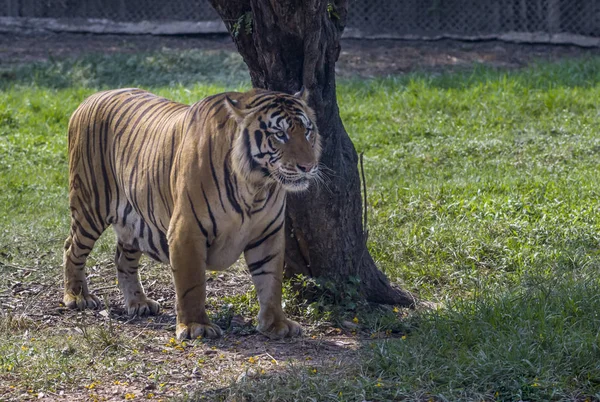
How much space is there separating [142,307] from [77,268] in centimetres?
52

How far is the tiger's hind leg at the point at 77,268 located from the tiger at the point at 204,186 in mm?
34

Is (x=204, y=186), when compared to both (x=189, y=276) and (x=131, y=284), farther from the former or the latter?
(x=131, y=284)

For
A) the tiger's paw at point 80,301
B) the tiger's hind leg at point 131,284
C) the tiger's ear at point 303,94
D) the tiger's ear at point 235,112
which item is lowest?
the tiger's paw at point 80,301

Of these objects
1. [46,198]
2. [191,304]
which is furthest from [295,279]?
[46,198]

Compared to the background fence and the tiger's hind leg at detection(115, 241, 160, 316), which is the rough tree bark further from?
the background fence

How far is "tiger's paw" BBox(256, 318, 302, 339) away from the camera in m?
4.94

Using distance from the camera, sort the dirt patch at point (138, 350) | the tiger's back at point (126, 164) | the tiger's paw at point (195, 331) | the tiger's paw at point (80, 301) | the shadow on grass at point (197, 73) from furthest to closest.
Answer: the shadow on grass at point (197, 73), the tiger's paw at point (80, 301), the tiger's back at point (126, 164), the tiger's paw at point (195, 331), the dirt patch at point (138, 350)

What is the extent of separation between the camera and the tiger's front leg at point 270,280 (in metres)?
4.98

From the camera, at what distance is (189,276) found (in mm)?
4844

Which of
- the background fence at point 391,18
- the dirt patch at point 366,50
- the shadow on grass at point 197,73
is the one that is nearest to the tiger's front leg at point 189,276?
the shadow on grass at point 197,73

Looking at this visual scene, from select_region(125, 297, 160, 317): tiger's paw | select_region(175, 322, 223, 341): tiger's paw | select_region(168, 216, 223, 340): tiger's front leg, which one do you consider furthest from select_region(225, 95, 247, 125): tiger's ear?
select_region(125, 297, 160, 317): tiger's paw

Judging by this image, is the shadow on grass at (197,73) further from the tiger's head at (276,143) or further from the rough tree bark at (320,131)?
the tiger's head at (276,143)

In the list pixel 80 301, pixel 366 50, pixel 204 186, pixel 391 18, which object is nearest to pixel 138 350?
pixel 204 186

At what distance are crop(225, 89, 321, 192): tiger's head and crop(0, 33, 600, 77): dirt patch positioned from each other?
7294 millimetres
